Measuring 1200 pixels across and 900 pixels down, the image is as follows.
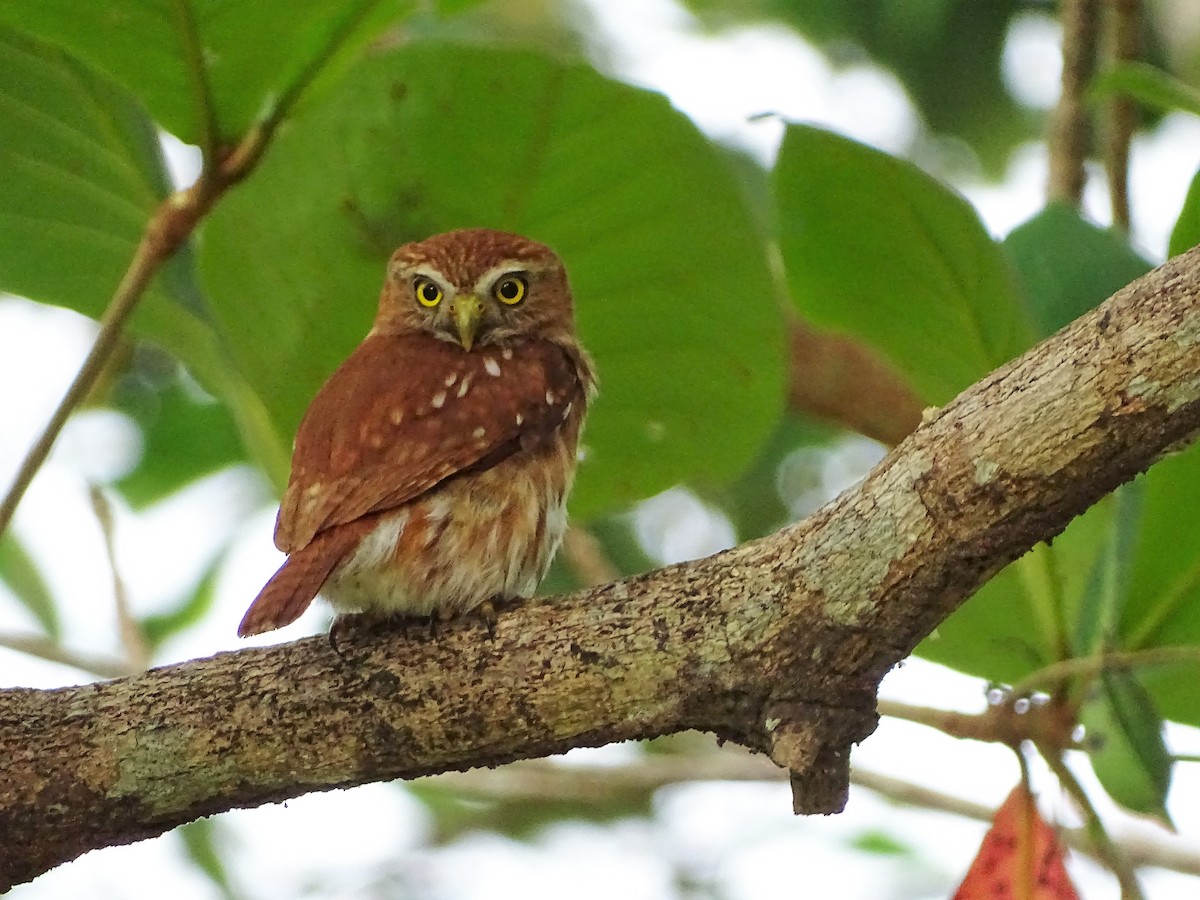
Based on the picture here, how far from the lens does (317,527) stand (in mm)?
2420

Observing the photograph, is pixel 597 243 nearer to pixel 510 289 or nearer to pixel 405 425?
pixel 510 289

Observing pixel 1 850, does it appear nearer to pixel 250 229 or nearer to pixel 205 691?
pixel 205 691

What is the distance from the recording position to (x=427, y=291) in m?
3.27

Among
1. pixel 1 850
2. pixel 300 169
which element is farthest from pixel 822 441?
pixel 1 850

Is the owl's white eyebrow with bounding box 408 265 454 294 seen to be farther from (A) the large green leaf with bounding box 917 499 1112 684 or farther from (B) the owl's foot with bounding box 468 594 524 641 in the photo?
(A) the large green leaf with bounding box 917 499 1112 684

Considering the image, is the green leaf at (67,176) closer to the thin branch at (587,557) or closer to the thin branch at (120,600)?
the thin branch at (120,600)

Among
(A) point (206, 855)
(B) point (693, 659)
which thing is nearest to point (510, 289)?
(B) point (693, 659)

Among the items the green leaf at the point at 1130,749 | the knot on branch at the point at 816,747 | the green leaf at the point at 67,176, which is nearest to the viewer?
the knot on branch at the point at 816,747

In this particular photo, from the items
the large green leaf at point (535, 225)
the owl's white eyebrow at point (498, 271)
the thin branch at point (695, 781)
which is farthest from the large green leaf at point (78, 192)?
the thin branch at point (695, 781)

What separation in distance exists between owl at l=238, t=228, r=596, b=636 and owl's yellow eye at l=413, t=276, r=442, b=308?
18 cm

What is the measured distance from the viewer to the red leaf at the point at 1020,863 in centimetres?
223

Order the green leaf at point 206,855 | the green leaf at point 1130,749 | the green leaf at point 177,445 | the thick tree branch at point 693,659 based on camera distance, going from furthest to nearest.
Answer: the green leaf at point 206,855
the green leaf at point 177,445
the green leaf at point 1130,749
the thick tree branch at point 693,659

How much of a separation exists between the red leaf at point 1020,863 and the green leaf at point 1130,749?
0.46 ft

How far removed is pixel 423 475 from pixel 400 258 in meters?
0.77
